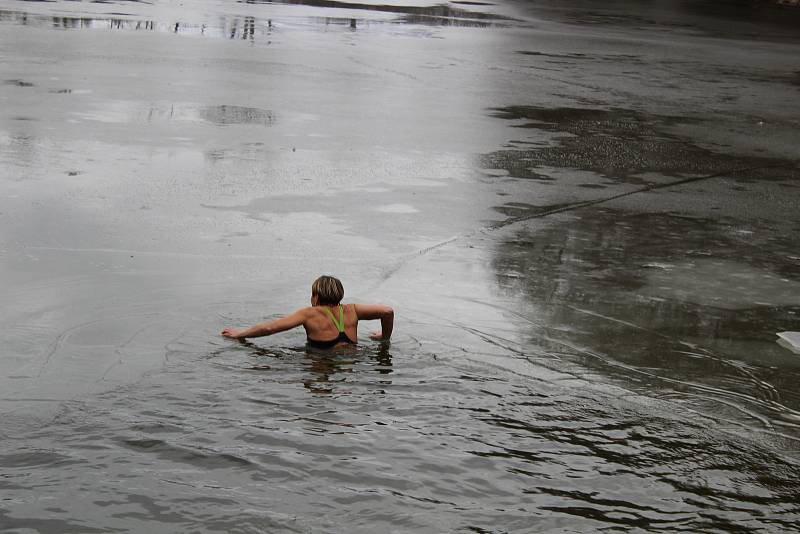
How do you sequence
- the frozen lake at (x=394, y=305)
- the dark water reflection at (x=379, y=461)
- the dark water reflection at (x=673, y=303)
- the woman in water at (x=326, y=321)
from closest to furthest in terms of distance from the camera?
1. the dark water reflection at (x=379, y=461)
2. the frozen lake at (x=394, y=305)
3. the dark water reflection at (x=673, y=303)
4. the woman in water at (x=326, y=321)

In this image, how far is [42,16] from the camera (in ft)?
88.0

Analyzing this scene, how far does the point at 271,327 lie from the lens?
7.36 meters

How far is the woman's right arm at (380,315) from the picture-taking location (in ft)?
24.1

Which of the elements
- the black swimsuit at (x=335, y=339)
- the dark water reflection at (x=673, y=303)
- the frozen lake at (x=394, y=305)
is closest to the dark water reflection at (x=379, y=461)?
the frozen lake at (x=394, y=305)

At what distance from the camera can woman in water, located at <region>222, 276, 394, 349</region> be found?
7277 mm

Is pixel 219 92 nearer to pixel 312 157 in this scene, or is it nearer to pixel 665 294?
pixel 312 157

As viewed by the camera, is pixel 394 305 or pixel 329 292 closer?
pixel 329 292

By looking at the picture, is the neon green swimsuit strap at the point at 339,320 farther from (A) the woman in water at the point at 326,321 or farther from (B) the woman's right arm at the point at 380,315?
(B) the woman's right arm at the point at 380,315

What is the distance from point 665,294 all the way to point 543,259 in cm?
119

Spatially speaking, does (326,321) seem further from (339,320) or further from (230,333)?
(230,333)

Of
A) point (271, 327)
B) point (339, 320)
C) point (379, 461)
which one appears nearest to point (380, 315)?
point (339, 320)

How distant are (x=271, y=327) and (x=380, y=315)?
27.8 inches

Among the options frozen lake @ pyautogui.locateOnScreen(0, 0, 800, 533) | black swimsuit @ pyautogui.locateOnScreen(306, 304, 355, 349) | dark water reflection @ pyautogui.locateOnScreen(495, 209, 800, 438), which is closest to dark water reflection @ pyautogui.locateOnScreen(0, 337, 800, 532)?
frozen lake @ pyautogui.locateOnScreen(0, 0, 800, 533)

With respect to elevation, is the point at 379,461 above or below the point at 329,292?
below
